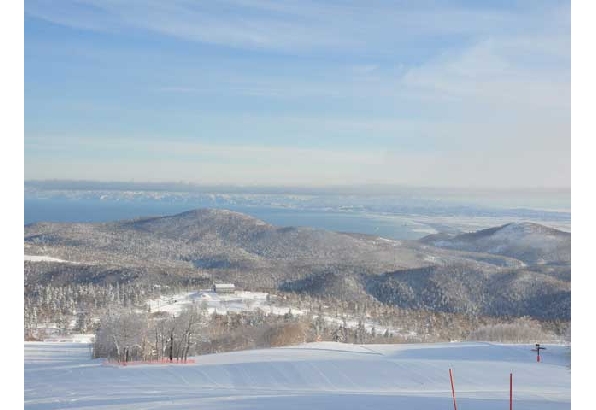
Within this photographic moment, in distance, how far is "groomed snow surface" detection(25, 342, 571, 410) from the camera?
852cm

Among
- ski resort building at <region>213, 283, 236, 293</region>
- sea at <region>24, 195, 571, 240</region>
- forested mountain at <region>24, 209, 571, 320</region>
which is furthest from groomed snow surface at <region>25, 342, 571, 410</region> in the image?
ski resort building at <region>213, 283, 236, 293</region>

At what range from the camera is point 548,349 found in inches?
598

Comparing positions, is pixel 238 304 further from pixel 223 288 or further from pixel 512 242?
pixel 512 242

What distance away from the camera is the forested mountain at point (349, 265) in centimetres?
5275

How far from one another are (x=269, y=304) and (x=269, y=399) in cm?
4405

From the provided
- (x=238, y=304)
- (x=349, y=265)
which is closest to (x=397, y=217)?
(x=238, y=304)

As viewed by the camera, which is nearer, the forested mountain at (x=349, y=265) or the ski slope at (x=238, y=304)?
the ski slope at (x=238, y=304)

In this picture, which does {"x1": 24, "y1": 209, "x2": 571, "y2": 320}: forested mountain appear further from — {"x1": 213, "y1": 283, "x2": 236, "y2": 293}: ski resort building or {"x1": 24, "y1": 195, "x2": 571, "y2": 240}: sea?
{"x1": 24, "y1": 195, "x2": 571, "y2": 240}: sea

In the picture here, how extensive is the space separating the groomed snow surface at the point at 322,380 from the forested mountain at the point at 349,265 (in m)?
27.7

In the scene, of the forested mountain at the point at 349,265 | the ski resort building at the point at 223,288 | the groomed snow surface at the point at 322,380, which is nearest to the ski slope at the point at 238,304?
the ski resort building at the point at 223,288

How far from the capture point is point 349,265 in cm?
6769

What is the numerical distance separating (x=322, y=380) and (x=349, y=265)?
56348 millimetres

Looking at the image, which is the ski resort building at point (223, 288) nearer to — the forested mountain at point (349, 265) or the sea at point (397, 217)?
the forested mountain at point (349, 265)

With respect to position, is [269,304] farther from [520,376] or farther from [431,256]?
[520,376]
